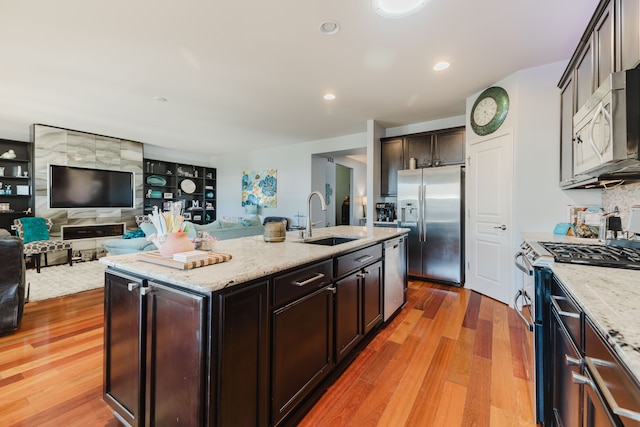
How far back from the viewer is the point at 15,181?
17.3 ft

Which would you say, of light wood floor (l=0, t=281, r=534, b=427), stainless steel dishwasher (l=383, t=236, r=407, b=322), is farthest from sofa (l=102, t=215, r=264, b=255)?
stainless steel dishwasher (l=383, t=236, r=407, b=322)

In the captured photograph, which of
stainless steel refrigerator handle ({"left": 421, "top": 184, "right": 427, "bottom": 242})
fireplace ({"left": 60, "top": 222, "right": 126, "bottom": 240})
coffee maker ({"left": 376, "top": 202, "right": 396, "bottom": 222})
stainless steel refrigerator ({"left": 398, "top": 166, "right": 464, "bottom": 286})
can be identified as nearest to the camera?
stainless steel refrigerator ({"left": 398, "top": 166, "right": 464, "bottom": 286})

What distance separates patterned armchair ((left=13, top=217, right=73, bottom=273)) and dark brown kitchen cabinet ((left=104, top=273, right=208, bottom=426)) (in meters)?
4.73

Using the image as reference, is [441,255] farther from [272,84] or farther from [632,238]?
[272,84]

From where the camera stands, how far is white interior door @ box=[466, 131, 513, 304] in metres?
3.18

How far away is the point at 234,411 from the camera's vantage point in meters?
1.10

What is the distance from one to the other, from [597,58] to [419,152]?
283 cm

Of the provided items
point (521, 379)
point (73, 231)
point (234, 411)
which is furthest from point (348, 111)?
point (73, 231)

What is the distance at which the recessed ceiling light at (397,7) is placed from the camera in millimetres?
1989

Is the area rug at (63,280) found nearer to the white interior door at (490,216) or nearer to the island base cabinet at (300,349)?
the island base cabinet at (300,349)

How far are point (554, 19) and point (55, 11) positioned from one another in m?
3.85

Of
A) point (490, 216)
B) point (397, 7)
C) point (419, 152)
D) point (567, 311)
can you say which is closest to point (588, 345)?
point (567, 311)

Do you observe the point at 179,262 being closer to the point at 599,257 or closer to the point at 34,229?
the point at 599,257

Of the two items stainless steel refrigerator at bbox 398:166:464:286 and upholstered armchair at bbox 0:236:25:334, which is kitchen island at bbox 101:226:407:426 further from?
stainless steel refrigerator at bbox 398:166:464:286
